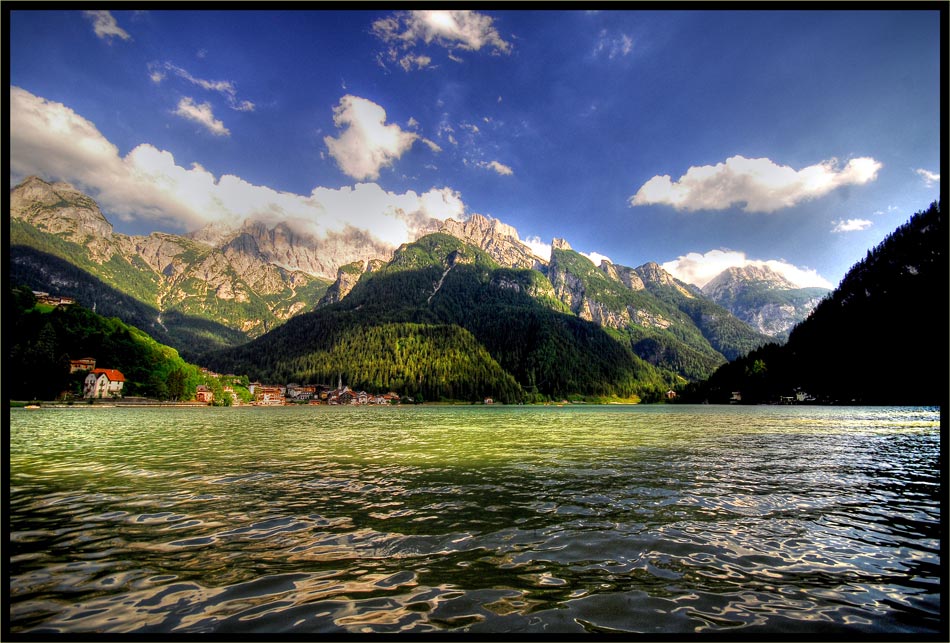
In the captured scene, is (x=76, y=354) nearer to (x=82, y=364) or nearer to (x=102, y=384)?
(x=82, y=364)

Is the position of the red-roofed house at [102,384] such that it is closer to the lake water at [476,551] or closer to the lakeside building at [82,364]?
the lakeside building at [82,364]

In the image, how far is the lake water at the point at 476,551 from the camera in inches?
243

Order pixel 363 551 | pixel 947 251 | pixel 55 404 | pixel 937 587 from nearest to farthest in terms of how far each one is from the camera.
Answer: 1. pixel 947 251
2. pixel 937 587
3. pixel 363 551
4. pixel 55 404

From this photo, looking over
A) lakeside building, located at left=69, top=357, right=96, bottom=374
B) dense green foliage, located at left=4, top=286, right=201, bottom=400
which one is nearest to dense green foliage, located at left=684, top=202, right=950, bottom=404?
dense green foliage, located at left=4, top=286, right=201, bottom=400

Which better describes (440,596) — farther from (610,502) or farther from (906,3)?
(906,3)

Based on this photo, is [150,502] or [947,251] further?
[150,502]

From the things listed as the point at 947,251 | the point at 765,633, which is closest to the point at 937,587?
the point at 765,633

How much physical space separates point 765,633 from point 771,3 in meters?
8.99

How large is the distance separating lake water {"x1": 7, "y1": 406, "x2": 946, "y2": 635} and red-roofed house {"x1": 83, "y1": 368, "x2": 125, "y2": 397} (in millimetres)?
163479

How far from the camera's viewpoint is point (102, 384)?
14650 cm

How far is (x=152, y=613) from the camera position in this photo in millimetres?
6250

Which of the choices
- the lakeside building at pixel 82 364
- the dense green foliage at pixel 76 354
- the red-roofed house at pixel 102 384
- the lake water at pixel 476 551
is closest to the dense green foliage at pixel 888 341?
the lake water at pixel 476 551

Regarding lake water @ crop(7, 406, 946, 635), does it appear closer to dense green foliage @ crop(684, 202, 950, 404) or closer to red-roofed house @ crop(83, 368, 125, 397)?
dense green foliage @ crop(684, 202, 950, 404)

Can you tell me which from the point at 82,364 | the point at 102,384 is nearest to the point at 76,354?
the point at 82,364
